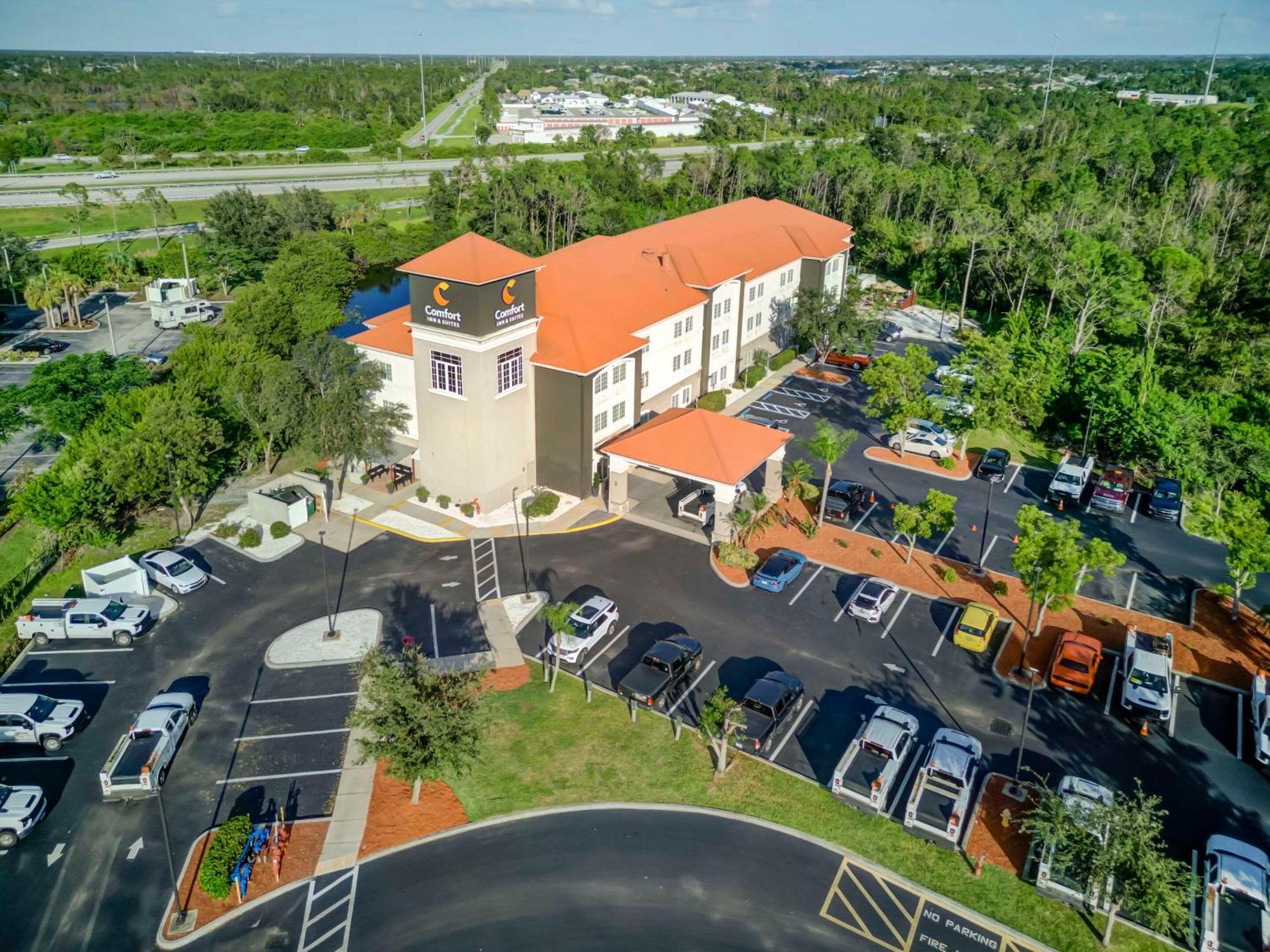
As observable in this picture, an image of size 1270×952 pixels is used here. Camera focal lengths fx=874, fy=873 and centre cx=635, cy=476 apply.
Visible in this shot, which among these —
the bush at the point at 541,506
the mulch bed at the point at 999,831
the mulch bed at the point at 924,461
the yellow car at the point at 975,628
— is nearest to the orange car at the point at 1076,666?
the yellow car at the point at 975,628

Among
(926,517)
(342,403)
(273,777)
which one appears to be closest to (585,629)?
(273,777)

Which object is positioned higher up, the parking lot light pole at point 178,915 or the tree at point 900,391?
the tree at point 900,391

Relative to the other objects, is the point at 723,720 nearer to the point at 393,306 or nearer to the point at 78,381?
the point at 78,381

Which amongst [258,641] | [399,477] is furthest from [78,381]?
[258,641]

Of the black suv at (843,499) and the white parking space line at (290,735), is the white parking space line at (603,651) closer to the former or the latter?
the white parking space line at (290,735)

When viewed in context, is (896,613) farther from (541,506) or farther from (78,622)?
(78,622)

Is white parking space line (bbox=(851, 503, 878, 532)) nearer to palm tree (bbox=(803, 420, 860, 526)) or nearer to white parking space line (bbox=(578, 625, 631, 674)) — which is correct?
palm tree (bbox=(803, 420, 860, 526))

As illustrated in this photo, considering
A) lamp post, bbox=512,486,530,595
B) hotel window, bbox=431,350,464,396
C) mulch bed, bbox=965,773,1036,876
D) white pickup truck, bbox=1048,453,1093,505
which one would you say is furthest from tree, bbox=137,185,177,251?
mulch bed, bbox=965,773,1036,876

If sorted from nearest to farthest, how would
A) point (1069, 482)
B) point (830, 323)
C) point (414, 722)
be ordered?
1. point (414, 722)
2. point (1069, 482)
3. point (830, 323)
